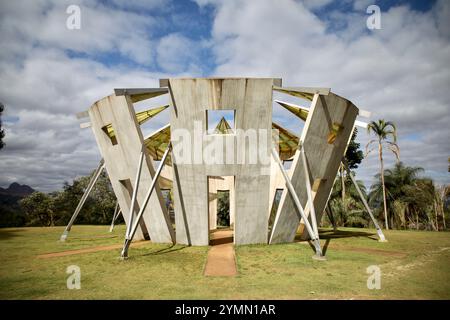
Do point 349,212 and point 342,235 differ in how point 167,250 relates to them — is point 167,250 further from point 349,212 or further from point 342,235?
point 349,212

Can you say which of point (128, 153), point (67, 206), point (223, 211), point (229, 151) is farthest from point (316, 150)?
point (67, 206)

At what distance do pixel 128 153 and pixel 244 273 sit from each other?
9.14 meters

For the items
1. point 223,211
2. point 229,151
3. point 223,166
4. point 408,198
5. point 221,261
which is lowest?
point 223,211

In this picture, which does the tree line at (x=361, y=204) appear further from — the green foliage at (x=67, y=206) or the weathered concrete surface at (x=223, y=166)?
the weathered concrete surface at (x=223, y=166)

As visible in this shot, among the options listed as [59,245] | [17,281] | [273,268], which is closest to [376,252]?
[273,268]

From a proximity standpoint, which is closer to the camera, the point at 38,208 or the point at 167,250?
the point at 167,250

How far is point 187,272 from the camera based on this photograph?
919cm

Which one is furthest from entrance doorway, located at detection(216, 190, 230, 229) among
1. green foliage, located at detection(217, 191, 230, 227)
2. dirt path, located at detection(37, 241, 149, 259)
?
dirt path, located at detection(37, 241, 149, 259)

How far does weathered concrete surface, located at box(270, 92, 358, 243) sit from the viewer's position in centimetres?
1334

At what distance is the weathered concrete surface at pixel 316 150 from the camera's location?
43.8 ft

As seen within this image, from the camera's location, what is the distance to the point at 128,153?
1445cm

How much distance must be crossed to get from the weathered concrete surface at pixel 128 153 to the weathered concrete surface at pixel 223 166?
1220 mm

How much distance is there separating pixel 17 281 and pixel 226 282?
21.8 feet

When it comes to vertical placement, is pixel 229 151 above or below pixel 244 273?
above
